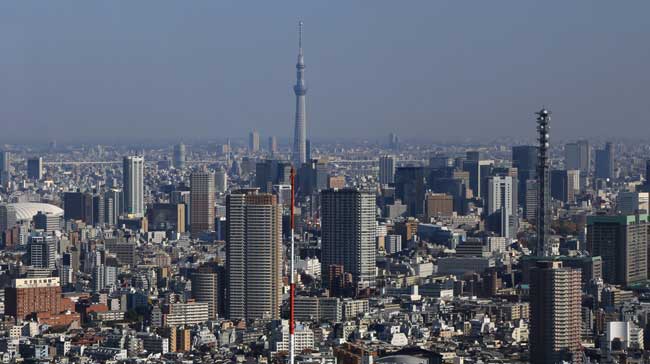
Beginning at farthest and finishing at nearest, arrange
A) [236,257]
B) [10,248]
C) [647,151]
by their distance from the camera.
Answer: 1. [647,151]
2. [10,248]
3. [236,257]

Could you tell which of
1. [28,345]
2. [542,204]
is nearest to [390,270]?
[542,204]

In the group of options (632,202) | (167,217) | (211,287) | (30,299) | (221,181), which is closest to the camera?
(30,299)

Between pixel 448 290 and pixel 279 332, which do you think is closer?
pixel 279 332

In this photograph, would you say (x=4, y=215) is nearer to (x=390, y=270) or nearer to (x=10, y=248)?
(x=10, y=248)

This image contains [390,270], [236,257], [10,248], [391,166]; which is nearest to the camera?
[236,257]

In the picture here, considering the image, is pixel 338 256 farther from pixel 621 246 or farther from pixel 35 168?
pixel 35 168

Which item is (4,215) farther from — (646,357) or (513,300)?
(646,357)

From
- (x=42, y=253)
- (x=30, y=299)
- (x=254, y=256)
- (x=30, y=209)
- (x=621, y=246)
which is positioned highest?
(x=30, y=209)

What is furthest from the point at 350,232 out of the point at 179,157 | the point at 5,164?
the point at 5,164
